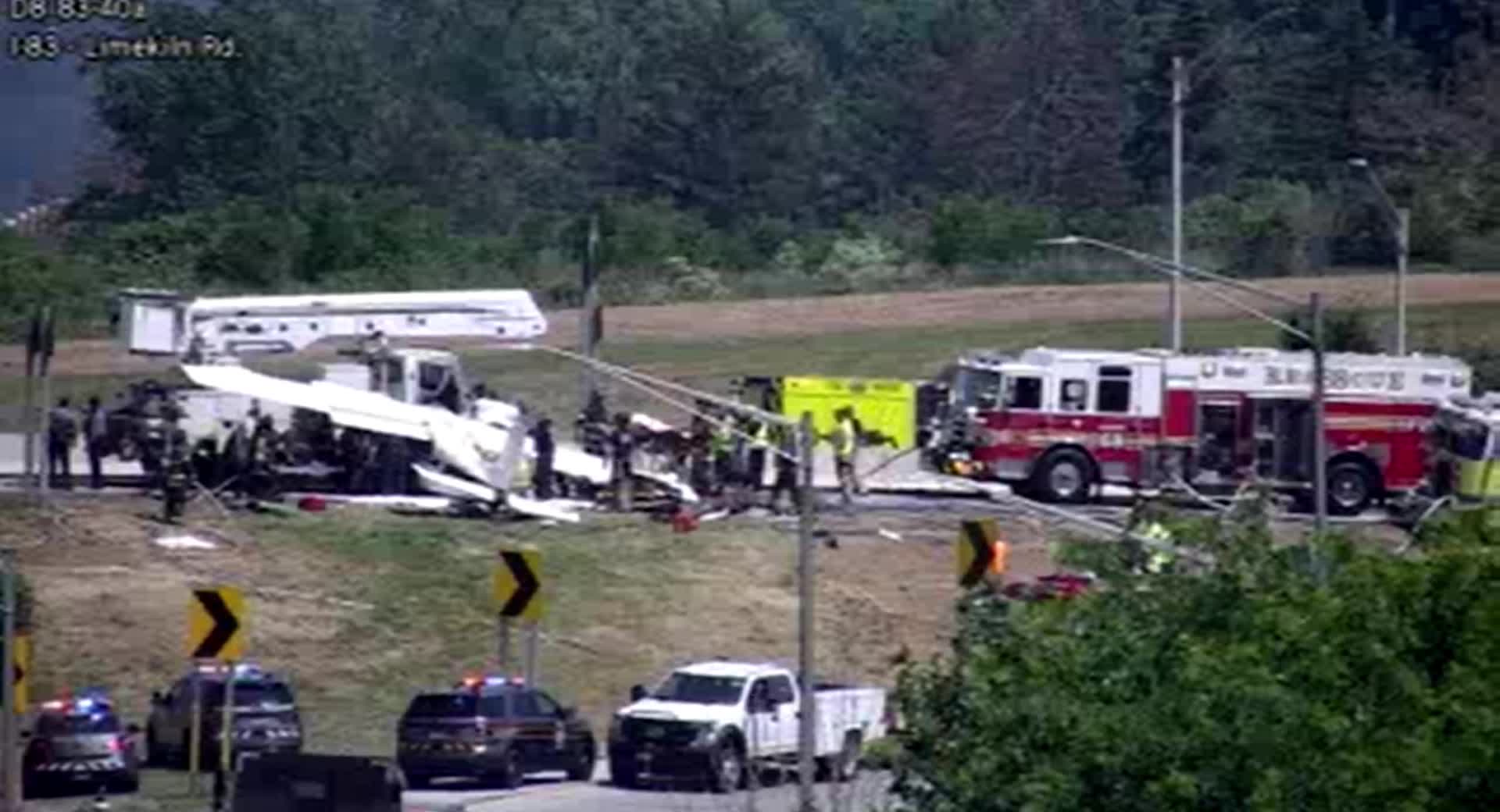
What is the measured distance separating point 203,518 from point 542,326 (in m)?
12.4

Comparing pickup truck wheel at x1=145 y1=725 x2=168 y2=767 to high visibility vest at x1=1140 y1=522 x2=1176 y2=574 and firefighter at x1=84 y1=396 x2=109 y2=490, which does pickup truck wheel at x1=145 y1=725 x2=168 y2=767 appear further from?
high visibility vest at x1=1140 y1=522 x2=1176 y2=574

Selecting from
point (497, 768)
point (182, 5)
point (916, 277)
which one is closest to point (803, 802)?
point (497, 768)

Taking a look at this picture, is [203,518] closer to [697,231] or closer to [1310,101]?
[697,231]

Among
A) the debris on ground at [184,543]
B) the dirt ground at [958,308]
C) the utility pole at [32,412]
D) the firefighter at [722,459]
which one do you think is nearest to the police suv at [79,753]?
Result: the debris on ground at [184,543]

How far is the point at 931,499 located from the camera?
69.6 meters

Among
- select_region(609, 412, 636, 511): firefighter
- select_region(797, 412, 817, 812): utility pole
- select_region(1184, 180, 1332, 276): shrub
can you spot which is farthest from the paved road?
select_region(1184, 180, 1332, 276): shrub

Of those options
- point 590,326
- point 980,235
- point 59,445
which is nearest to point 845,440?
point 590,326

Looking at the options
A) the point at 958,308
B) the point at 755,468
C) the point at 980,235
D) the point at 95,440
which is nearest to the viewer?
the point at 95,440

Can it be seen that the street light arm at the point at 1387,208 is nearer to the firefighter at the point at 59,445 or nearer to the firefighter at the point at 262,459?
the firefighter at the point at 262,459

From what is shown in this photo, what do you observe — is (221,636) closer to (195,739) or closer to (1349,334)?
(195,739)

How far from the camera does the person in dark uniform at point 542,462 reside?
65.6 m

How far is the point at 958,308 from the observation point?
98812mm

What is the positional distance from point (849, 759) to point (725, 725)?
373 cm

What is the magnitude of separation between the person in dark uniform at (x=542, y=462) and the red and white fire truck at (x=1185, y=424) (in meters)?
7.30
